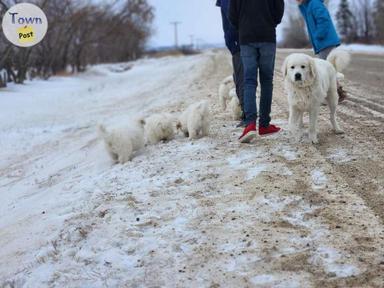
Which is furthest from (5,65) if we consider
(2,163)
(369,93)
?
(369,93)

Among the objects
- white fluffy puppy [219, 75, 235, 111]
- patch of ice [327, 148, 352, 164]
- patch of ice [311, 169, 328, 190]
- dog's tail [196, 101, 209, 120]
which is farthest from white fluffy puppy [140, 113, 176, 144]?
patch of ice [311, 169, 328, 190]

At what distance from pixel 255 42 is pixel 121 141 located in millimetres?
2515

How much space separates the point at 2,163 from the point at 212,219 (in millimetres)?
7984

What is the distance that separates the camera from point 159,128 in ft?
29.1

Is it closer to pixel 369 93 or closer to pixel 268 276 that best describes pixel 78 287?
pixel 268 276

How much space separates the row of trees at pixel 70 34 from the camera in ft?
103

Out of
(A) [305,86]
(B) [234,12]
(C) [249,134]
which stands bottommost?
(C) [249,134]

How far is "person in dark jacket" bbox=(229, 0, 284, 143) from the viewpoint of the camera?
7.21 metres

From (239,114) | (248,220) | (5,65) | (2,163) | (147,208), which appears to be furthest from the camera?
(5,65)

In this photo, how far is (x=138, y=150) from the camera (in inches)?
343

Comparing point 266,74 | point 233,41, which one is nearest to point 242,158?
point 266,74

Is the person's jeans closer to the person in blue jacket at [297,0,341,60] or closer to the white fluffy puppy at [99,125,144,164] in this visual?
the white fluffy puppy at [99,125,144,164]

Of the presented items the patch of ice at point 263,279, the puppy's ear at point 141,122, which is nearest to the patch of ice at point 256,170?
the patch of ice at point 263,279

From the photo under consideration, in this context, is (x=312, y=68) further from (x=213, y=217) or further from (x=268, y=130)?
(x=213, y=217)
